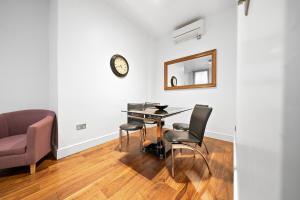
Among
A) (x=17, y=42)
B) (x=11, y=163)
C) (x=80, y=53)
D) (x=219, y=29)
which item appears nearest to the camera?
(x=11, y=163)

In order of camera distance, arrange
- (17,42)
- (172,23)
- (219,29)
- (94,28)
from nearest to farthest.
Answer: (17,42) → (94,28) → (219,29) → (172,23)

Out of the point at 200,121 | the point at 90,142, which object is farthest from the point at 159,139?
the point at 90,142

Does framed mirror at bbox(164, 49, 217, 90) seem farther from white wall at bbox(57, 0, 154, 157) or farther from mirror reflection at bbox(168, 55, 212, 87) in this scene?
white wall at bbox(57, 0, 154, 157)

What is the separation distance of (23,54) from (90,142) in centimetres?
185

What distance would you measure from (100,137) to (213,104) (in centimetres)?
261

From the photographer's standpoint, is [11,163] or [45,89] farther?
[45,89]

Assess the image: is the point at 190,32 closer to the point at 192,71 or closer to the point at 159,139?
the point at 192,71

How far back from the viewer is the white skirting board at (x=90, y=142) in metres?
1.76

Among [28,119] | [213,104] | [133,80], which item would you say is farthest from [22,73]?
[213,104]

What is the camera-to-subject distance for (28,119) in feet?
5.83

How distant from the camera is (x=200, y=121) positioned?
1441 mm

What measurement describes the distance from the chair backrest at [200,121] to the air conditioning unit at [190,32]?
209cm

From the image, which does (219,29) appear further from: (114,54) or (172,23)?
(114,54)

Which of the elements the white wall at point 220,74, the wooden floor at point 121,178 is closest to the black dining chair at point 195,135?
the wooden floor at point 121,178
